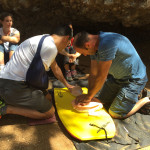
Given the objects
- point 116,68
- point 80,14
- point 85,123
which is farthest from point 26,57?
point 80,14

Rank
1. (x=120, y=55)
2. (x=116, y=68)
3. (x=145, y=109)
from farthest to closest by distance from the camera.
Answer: (x=145, y=109) < (x=116, y=68) < (x=120, y=55)

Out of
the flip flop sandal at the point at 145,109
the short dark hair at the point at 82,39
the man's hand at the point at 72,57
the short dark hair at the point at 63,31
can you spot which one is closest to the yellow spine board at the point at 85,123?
the flip flop sandal at the point at 145,109

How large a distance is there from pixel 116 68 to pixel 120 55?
0.72 feet

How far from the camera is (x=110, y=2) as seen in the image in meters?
3.89

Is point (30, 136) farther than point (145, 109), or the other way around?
point (145, 109)

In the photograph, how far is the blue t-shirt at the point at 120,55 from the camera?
2072 millimetres

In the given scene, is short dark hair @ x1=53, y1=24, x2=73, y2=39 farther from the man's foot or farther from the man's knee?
the man's knee

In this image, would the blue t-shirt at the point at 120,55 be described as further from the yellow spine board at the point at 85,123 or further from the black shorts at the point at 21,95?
the black shorts at the point at 21,95

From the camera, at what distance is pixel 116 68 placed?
8.04 ft

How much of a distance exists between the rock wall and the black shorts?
1.80 metres

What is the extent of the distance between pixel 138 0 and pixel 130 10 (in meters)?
0.33

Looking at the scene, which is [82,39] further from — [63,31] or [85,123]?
[85,123]

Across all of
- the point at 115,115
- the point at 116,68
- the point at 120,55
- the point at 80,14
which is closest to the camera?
the point at 120,55

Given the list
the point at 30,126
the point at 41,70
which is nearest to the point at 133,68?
the point at 41,70
